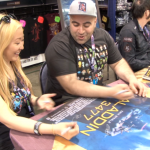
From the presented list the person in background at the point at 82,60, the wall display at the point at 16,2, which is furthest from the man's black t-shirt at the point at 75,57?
the wall display at the point at 16,2

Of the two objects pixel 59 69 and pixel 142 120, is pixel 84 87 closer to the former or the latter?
pixel 59 69

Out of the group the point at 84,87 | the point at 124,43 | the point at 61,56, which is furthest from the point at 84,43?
the point at 124,43

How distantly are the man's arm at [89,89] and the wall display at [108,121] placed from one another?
0.11 ft

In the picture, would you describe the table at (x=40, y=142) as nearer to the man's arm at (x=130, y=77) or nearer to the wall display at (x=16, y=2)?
the man's arm at (x=130, y=77)

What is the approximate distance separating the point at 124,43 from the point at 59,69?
100cm

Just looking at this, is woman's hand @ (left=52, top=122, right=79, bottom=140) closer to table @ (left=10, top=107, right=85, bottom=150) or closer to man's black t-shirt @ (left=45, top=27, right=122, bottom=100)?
table @ (left=10, top=107, right=85, bottom=150)

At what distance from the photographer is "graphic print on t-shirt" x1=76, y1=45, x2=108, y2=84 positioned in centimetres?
130

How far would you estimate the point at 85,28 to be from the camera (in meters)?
1.23

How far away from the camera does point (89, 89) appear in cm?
110

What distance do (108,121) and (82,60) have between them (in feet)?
1.95

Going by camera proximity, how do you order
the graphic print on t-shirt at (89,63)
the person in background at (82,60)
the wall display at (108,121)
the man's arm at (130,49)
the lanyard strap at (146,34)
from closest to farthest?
1. the wall display at (108,121)
2. the person in background at (82,60)
3. the graphic print on t-shirt at (89,63)
4. the man's arm at (130,49)
5. the lanyard strap at (146,34)

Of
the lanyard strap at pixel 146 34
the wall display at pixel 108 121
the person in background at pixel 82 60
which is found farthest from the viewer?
the lanyard strap at pixel 146 34

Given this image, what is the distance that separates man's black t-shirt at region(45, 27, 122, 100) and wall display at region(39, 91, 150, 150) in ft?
0.95

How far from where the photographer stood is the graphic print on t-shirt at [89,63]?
1300mm
